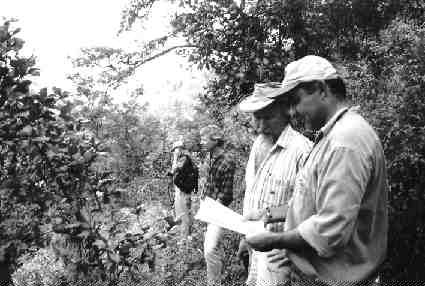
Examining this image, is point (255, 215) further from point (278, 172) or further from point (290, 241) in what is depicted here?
point (290, 241)

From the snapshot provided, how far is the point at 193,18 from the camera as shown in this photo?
8695 mm

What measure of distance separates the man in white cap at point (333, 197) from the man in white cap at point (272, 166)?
69 cm

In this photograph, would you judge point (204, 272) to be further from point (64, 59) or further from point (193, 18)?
point (64, 59)

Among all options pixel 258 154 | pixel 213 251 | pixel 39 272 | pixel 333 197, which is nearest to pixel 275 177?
pixel 258 154

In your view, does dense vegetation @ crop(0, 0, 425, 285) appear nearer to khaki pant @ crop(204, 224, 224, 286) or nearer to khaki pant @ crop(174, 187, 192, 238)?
khaki pant @ crop(174, 187, 192, 238)

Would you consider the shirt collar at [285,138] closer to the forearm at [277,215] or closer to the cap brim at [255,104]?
the cap brim at [255,104]

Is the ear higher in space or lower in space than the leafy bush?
higher

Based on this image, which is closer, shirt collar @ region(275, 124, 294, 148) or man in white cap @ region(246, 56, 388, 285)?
man in white cap @ region(246, 56, 388, 285)

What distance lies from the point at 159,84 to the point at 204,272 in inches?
580

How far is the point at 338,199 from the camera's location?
1882 millimetres

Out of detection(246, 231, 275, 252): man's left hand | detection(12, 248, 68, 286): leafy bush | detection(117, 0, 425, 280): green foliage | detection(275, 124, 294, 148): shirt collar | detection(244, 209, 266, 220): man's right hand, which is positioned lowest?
detection(12, 248, 68, 286): leafy bush

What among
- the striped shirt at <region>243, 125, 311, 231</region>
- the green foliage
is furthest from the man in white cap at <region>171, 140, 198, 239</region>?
the striped shirt at <region>243, 125, 311, 231</region>

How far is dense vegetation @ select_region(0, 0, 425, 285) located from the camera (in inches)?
111

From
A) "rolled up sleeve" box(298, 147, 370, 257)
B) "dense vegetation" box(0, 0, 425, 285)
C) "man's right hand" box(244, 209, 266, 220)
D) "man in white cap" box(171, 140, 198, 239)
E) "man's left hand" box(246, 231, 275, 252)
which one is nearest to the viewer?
"rolled up sleeve" box(298, 147, 370, 257)
